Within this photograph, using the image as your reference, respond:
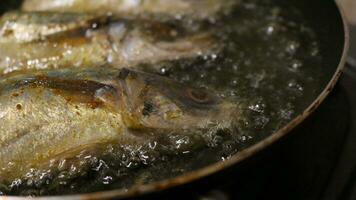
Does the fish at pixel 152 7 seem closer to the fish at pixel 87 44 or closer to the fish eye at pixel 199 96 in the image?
the fish at pixel 87 44

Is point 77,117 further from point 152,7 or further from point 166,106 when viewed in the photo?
point 152,7

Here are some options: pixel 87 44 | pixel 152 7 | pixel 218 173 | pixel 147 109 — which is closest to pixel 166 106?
pixel 147 109

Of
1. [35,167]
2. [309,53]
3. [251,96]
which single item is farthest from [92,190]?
[309,53]

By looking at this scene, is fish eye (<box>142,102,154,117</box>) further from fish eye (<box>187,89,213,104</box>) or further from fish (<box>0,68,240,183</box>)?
fish eye (<box>187,89,213,104</box>)

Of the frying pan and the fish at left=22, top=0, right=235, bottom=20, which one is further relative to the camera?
the fish at left=22, top=0, right=235, bottom=20

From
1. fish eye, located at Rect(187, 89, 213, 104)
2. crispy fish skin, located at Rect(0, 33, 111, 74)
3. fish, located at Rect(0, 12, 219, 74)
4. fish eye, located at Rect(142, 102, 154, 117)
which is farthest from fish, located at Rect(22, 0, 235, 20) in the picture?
fish eye, located at Rect(142, 102, 154, 117)

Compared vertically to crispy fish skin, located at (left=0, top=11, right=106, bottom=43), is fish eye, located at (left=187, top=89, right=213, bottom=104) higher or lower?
lower

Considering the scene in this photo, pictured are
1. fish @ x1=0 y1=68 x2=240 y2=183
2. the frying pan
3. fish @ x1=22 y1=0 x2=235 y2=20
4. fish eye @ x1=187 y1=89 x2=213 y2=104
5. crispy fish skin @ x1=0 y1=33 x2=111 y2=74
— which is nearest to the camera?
the frying pan
